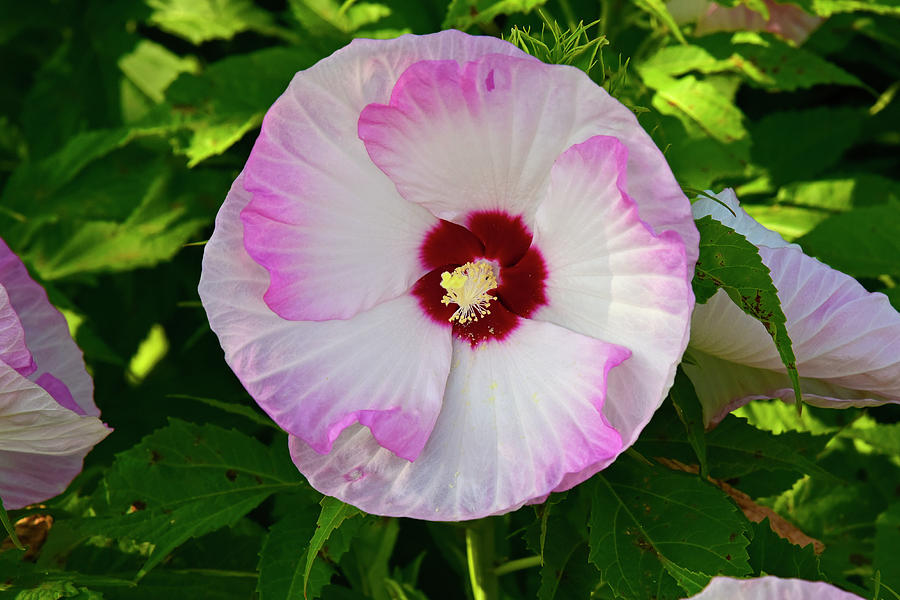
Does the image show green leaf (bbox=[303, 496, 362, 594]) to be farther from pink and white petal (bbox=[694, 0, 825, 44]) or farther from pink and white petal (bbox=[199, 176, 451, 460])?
pink and white petal (bbox=[694, 0, 825, 44])

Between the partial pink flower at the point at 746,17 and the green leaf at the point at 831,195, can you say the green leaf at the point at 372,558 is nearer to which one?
the green leaf at the point at 831,195

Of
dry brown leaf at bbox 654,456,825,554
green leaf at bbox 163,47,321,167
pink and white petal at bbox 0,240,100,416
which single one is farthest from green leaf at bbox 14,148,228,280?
dry brown leaf at bbox 654,456,825,554

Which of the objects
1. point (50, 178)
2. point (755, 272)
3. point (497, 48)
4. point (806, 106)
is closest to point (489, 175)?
point (497, 48)

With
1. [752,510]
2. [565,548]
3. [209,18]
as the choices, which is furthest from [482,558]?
[209,18]

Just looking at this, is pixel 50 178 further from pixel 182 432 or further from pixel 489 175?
pixel 489 175

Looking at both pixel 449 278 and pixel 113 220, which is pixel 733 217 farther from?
pixel 113 220

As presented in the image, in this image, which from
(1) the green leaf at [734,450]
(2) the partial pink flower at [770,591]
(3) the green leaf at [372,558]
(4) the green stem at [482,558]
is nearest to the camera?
(2) the partial pink flower at [770,591]

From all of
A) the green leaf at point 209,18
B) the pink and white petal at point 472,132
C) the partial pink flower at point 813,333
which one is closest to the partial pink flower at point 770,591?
the partial pink flower at point 813,333
